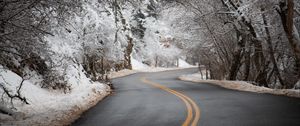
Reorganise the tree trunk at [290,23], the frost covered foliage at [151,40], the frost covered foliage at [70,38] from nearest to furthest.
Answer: the frost covered foliage at [70,38]
the tree trunk at [290,23]
the frost covered foliage at [151,40]

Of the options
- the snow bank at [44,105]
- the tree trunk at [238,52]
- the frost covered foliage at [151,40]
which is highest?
the frost covered foliage at [151,40]

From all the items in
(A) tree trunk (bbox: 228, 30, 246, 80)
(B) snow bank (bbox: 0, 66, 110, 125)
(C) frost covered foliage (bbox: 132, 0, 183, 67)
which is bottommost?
(B) snow bank (bbox: 0, 66, 110, 125)

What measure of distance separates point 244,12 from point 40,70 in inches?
370

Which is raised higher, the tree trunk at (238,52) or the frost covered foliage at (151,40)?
the frost covered foliage at (151,40)

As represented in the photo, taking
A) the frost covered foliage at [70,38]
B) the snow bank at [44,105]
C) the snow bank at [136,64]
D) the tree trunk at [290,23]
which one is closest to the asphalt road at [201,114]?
the snow bank at [44,105]

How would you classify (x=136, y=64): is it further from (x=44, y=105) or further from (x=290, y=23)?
(x=44, y=105)

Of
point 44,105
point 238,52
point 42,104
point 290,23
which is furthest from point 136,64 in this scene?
point 44,105

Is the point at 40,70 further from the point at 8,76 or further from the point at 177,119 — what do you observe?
the point at 177,119

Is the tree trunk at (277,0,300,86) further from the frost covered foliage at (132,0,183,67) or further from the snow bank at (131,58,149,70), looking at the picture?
the snow bank at (131,58,149,70)

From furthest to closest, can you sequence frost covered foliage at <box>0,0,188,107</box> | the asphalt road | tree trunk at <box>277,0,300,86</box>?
1. tree trunk at <box>277,0,300,86</box>
2. frost covered foliage at <box>0,0,188,107</box>
3. the asphalt road

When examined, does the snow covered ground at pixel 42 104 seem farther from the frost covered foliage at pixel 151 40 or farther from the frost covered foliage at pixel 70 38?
the frost covered foliage at pixel 151 40

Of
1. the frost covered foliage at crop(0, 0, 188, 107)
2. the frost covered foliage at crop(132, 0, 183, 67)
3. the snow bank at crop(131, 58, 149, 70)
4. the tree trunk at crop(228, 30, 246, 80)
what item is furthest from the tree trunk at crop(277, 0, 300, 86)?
the snow bank at crop(131, 58, 149, 70)

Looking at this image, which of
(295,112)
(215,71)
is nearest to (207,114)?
(295,112)

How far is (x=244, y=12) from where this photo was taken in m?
17.3
